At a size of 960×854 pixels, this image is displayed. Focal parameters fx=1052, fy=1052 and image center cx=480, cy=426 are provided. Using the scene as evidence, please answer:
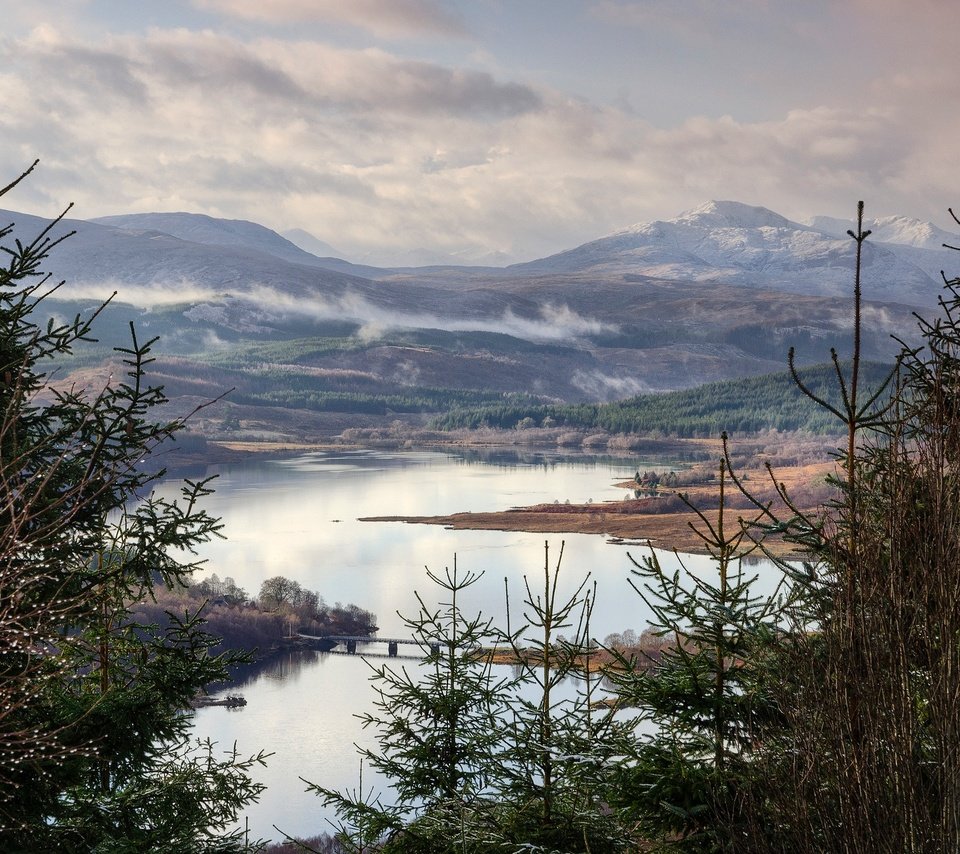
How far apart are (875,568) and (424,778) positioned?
3.58m

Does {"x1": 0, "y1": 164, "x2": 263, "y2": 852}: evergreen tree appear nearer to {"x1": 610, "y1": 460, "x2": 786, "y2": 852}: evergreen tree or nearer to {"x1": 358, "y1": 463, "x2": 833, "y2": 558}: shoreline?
{"x1": 610, "y1": 460, "x2": 786, "y2": 852}: evergreen tree

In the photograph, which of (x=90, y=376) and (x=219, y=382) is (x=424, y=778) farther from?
(x=219, y=382)

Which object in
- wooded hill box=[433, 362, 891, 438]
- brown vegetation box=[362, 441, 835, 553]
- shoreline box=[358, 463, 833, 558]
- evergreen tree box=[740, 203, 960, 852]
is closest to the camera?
evergreen tree box=[740, 203, 960, 852]

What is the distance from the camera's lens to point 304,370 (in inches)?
6767

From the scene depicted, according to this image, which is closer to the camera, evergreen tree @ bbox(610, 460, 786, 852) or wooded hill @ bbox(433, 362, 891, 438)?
evergreen tree @ bbox(610, 460, 786, 852)

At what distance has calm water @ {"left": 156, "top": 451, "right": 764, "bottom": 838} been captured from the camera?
22.6 m

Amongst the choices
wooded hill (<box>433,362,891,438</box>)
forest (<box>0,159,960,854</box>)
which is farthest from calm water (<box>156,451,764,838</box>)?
wooded hill (<box>433,362,891,438</box>)

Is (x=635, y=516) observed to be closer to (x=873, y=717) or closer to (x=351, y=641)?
(x=351, y=641)

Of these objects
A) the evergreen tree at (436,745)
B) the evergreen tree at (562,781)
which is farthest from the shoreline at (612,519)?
the evergreen tree at (562,781)

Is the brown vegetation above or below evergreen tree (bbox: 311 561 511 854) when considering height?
below

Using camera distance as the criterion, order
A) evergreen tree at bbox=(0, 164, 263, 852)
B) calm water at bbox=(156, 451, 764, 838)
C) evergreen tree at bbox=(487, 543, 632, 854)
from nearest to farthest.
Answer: evergreen tree at bbox=(487, 543, 632, 854) < evergreen tree at bbox=(0, 164, 263, 852) < calm water at bbox=(156, 451, 764, 838)

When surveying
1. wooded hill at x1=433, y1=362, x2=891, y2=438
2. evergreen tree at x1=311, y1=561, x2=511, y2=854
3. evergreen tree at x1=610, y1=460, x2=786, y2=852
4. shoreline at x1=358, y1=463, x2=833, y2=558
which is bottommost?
shoreline at x1=358, y1=463, x2=833, y2=558

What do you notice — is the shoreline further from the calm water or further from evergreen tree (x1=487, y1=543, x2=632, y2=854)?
evergreen tree (x1=487, y1=543, x2=632, y2=854)

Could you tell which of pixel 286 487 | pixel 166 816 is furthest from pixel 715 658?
pixel 286 487
